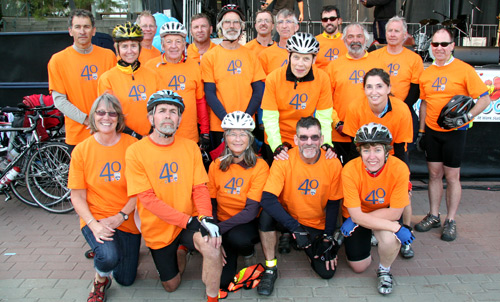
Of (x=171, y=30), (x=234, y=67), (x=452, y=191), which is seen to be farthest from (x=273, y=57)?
(x=452, y=191)

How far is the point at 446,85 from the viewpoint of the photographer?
4.70m

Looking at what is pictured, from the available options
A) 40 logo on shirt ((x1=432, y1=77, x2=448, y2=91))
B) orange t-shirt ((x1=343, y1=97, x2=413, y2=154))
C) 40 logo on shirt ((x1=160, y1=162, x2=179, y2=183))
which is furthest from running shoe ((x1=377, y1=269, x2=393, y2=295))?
40 logo on shirt ((x1=432, y1=77, x2=448, y2=91))

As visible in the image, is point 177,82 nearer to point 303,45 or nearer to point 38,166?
point 303,45

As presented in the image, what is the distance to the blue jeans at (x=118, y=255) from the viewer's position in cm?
357

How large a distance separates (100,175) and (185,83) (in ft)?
4.86

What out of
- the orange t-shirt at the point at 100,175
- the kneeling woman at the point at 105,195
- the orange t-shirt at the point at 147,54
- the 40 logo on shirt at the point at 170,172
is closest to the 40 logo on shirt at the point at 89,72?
the orange t-shirt at the point at 147,54

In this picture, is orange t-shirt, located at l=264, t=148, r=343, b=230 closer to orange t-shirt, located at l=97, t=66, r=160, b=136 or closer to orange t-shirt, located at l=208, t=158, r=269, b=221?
orange t-shirt, located at l=208, t=158, r=269, b=221

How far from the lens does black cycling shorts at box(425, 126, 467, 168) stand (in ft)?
15.7

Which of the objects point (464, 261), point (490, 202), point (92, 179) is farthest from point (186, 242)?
point (490, 202)

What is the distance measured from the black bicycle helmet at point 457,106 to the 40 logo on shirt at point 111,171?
3.65 m

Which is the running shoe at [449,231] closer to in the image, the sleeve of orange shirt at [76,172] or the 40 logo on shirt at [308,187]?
the 40 logo on shirt at [308,187]

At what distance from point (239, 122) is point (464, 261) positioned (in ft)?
9.30

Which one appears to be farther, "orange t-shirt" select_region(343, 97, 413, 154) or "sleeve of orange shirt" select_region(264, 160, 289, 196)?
"orange t-shirt" select_region(343, 97, 413, 154)

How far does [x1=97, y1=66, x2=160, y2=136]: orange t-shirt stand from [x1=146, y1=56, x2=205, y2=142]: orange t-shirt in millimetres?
292
